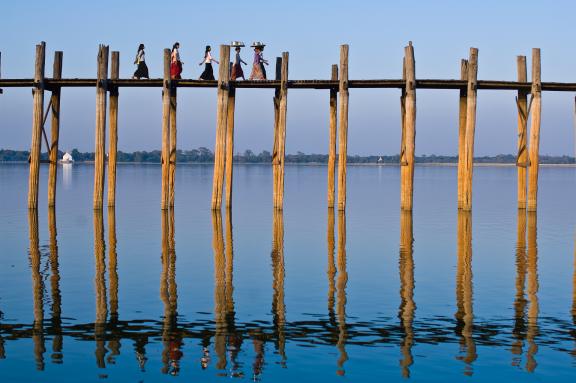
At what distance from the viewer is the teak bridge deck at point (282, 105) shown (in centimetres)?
2612

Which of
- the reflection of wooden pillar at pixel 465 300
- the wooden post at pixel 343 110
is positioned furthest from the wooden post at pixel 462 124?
the reflection of wooden pillar at pixel 465 300

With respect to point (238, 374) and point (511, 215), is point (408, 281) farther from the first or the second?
point (511, 215)

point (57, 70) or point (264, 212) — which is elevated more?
point (57, 70)

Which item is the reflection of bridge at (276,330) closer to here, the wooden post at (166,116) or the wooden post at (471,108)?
the wooden post at (471,108)

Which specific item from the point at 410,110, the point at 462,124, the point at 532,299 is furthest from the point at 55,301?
the point at 462,124

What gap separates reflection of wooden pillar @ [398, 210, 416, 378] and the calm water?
0.03 meters

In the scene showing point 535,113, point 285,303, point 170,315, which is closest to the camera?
point 170,315

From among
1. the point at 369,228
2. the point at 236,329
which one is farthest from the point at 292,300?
the point at 369,228

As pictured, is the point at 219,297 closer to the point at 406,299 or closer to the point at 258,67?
the point at 406,299

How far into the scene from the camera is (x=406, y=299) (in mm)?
13664

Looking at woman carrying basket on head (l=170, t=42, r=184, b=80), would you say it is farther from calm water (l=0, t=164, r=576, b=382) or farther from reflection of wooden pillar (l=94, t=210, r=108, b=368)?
reflection of wooden pillar (l=94, t=210, r=108, b=368)

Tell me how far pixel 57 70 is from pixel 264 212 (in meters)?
7.90

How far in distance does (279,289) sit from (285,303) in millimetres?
1270

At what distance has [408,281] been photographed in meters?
15.4
